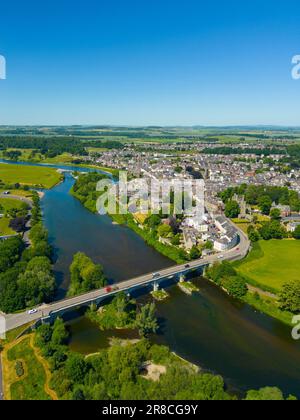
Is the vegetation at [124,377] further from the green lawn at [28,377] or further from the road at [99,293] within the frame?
the road at [99,293]

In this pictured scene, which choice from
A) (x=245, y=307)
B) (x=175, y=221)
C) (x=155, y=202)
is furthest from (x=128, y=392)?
(x=155, y=202)

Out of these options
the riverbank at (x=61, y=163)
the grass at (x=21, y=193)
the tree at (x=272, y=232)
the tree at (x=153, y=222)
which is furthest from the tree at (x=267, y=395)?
the riverbank at (x=61, y=163)

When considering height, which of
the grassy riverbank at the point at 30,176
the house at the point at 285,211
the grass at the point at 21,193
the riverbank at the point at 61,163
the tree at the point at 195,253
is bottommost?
the tree at the point at 195,253

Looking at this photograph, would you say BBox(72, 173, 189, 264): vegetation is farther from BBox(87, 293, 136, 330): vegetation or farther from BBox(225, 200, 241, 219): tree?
BBox(87, 293, 136, 330): vegetation

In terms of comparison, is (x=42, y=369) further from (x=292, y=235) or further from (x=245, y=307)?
(x=292, y=235)

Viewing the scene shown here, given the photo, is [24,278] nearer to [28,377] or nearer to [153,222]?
[28,377]

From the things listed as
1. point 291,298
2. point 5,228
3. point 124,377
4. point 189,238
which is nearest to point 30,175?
point 5,228
